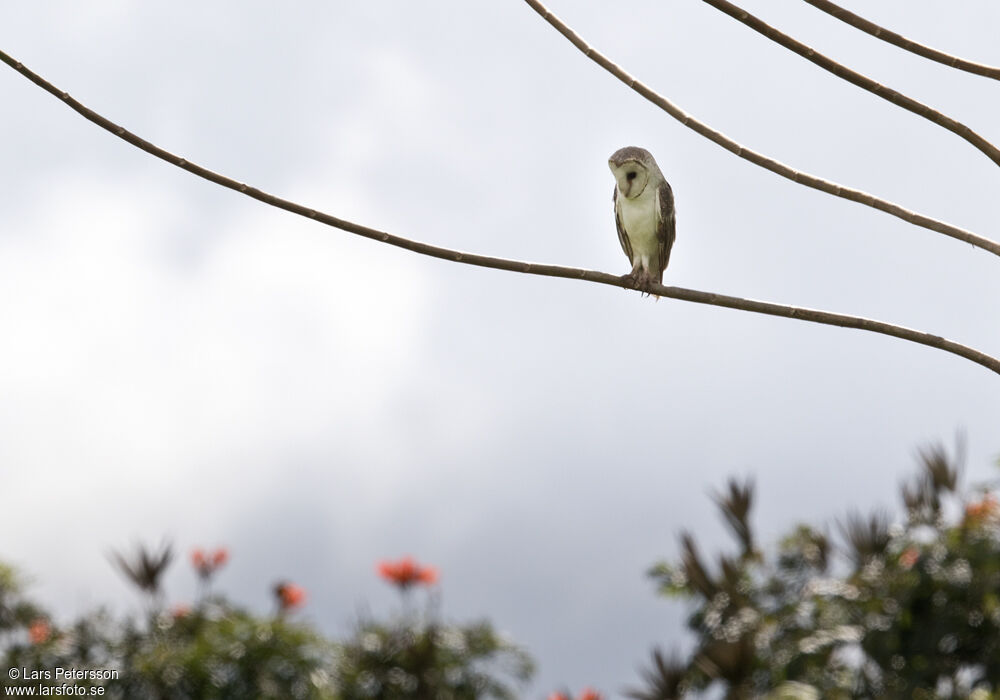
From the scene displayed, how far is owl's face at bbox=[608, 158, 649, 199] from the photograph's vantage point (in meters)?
4.80

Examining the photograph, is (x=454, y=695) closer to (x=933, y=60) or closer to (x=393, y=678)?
(x=393, y=678)

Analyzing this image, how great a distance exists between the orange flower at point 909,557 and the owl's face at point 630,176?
281cm

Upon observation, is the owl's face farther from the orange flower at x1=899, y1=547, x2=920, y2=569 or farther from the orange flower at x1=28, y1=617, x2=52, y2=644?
the orange flower at x1=28, y1=617, x2=52, y2=644

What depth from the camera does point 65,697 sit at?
6168 millimetres

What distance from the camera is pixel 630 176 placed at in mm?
4883

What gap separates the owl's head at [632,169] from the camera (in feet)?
15.7

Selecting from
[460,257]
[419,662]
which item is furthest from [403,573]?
[460,257]

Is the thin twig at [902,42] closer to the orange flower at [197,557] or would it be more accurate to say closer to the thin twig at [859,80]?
the thin twig at [859,80]

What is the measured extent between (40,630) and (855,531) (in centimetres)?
480

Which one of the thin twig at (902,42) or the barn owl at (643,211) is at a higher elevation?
the barn owl at (643,211)

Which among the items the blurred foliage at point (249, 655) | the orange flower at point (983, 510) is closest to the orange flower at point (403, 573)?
the blurred foliage at point (249, 655)

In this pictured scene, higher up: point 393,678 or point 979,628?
point 393,678

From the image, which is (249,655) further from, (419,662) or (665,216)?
(665,216)

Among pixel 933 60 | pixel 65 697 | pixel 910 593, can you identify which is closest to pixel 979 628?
pixel 910 593
